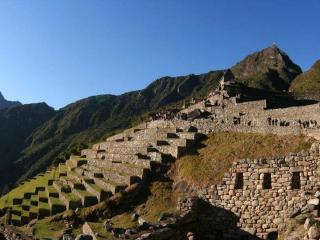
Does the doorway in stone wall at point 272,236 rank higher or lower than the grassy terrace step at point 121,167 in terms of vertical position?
lower

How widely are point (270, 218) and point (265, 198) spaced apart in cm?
61

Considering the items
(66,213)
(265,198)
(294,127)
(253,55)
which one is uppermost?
(253,55)

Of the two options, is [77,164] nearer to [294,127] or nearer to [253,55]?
[294,127]

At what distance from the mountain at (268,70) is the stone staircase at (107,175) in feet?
228

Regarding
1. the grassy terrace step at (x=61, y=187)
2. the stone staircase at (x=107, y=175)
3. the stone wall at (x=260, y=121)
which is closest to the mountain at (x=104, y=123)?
the stone wall at (x=260, y=121)

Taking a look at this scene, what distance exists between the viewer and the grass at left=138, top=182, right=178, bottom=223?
2206 centimetres

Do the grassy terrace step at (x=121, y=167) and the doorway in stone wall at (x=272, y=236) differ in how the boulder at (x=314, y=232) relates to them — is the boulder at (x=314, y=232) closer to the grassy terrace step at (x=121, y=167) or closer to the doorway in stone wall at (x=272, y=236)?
the doorway in stone wall at (x=272, y=236)

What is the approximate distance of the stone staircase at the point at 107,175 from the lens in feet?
88.1

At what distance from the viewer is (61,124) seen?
196875mm

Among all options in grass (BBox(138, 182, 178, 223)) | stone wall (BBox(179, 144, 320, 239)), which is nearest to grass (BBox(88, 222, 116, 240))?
stone wall (BBox(179, 144, 320, 239))

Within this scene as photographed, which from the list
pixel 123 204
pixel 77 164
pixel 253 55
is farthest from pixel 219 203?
pixel 253 55

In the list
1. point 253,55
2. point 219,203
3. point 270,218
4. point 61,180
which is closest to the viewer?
point 270,218

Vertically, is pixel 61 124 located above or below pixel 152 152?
above

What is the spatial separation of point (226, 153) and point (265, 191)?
980 cm
